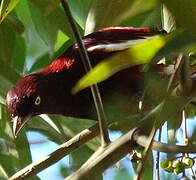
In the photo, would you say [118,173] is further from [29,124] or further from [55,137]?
[29,124]

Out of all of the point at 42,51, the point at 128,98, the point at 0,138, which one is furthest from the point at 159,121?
the point at 42,51

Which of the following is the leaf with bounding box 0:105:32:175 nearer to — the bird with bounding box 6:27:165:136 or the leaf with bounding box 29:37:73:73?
the bird with bounding box 6:27:165:136

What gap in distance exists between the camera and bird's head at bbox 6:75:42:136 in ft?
7.02

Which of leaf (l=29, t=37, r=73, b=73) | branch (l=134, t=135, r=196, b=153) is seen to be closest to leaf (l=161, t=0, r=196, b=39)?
branch (l=134, t=135, r=196, b=153)

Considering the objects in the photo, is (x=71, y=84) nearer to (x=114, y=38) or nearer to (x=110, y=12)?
(x=114, y=38)

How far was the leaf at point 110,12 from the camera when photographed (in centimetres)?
132

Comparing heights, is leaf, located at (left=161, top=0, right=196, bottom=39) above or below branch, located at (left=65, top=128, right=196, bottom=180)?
above

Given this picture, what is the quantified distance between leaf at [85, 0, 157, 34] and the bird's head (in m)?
0.53

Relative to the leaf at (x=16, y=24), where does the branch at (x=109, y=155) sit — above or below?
below

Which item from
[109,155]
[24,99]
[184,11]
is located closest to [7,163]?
[24,99]

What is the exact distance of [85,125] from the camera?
85.1 inches

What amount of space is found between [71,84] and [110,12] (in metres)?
0.75

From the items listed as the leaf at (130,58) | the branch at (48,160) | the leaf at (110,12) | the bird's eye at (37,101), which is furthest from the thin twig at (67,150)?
the bird's eye at (37,101)

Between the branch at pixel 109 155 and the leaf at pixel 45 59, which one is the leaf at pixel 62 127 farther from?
the branch at pixel 109 155
